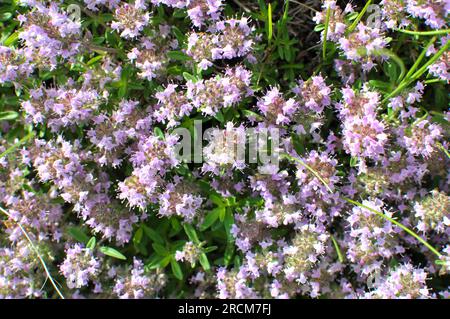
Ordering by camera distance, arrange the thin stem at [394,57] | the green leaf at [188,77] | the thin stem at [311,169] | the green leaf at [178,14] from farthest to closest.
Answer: the green leaf at [178,14] < the green leaf at [188,77] < the thin stem at [311,169] < the thin stem at [394,57]

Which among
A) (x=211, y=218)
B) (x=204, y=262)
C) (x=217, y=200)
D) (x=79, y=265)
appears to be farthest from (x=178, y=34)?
(x=79, y=265)

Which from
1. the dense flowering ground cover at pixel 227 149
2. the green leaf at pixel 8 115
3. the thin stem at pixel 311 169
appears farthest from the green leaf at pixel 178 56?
the green leaf at pixel 8 115

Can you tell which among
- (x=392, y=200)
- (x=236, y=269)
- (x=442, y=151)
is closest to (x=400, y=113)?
(x=442, y=151)

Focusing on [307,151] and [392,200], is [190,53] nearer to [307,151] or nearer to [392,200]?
[307,151]

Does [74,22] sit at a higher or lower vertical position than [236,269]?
higher

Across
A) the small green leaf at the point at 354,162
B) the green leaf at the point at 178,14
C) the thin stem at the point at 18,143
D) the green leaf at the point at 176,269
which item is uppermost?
the green leaf at the point at 178,14

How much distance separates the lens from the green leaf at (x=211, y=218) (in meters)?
2.93

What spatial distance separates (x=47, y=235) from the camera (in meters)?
3.28

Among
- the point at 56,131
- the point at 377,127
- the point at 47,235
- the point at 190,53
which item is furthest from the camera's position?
the point at 47,235

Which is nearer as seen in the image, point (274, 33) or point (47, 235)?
point (274, 33)

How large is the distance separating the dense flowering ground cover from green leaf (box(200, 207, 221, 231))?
0.01 m

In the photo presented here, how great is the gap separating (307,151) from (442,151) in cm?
80

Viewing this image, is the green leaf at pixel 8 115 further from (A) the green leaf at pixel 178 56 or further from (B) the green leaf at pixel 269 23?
(B) the green leaf at pixel 269 23

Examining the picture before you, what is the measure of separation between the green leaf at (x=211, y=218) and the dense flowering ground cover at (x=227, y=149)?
0.04ft
